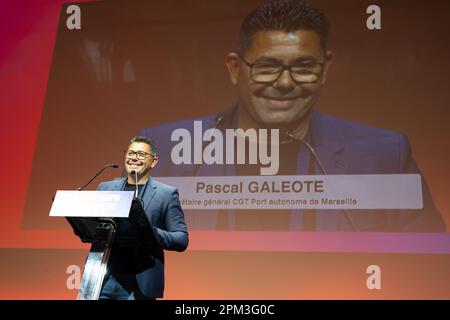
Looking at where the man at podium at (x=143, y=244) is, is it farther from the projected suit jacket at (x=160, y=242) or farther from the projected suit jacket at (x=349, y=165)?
the projected suit jacket at (x=349, y=165)

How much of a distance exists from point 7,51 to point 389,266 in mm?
3458

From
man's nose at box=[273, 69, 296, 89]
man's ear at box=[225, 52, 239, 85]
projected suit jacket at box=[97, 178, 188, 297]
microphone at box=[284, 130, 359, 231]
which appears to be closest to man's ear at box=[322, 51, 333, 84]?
man's nose at box=[273, 69, 296, 89]

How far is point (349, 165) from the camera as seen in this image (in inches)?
165

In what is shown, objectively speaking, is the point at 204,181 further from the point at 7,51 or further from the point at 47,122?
the point at 7,51

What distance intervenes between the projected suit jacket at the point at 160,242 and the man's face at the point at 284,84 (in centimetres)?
198

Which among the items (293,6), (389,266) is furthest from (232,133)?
(389,266)

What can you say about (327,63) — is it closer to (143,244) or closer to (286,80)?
(286,80)

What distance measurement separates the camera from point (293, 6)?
4371mm

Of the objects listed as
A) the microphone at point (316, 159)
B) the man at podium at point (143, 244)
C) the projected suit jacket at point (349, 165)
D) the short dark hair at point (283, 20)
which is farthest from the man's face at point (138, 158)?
the short dark hair at point (283, 20)

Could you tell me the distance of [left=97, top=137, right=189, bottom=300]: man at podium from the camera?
2.29m

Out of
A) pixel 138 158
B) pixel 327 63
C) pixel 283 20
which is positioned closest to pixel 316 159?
pixel 327 63

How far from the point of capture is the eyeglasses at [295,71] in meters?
4.30

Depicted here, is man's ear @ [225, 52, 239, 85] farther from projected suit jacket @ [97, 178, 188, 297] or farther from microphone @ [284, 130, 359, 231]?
projected suit jacket @ [97, 178, 188, 297]

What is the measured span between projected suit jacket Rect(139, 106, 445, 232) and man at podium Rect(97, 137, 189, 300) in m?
1.88
